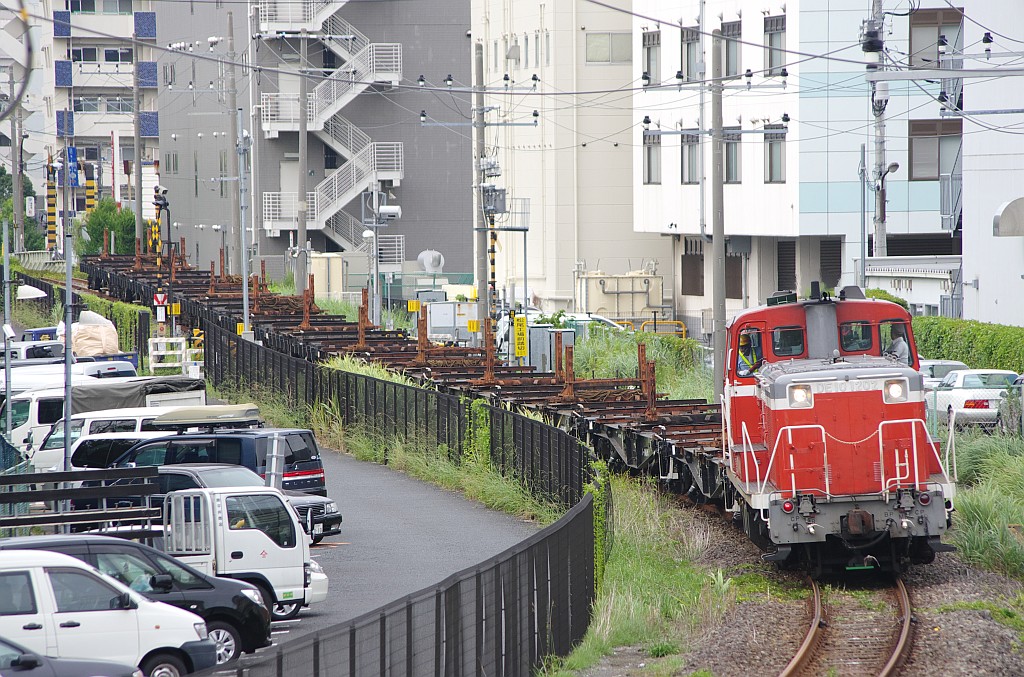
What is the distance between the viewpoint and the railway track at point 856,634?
1324 cm

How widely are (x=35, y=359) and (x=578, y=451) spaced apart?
22.5 metres

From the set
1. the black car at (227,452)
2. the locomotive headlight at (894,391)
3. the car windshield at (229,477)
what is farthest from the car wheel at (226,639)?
the black car at (227,452)

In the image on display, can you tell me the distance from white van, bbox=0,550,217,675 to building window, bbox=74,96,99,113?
99.3 metres

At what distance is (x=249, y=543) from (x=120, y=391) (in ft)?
49.3

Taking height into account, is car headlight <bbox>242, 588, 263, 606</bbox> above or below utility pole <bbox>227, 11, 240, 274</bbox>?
below

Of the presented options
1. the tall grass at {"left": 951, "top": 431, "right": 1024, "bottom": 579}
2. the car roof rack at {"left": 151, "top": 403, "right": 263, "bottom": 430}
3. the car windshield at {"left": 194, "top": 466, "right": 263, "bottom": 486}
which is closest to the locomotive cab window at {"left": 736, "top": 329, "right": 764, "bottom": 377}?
the tall grass at {"left": 951, "top": 431, "right": 1024, "bottom": 579}

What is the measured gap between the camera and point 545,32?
6100 centimetres

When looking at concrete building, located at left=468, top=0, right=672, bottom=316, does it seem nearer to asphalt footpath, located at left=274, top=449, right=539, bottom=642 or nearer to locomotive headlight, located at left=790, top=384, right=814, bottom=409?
asphalt footpath, located at left=274, top=449, right=539, bottom=642

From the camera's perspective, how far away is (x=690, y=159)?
54.8m

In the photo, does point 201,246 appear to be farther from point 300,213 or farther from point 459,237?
point 300,213

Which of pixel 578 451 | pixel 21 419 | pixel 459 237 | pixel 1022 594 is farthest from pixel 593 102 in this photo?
pixel 1022 594

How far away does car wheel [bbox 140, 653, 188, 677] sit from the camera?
12330mm

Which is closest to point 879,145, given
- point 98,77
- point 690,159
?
point 690,159

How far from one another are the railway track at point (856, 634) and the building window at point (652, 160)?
41578 millimetres
